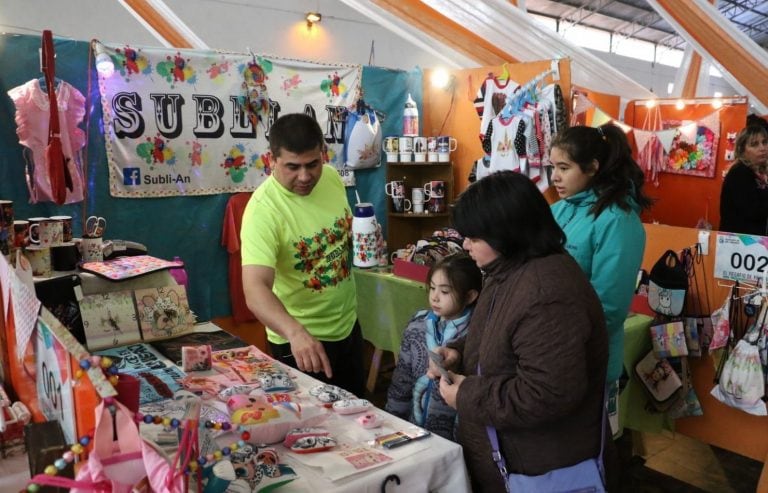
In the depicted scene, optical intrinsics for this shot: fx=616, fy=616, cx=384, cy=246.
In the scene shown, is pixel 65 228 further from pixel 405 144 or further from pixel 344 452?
pixel 405 144

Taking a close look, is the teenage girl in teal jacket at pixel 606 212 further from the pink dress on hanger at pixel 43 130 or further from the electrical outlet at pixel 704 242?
the pink dress on hanger at pixel 43 130

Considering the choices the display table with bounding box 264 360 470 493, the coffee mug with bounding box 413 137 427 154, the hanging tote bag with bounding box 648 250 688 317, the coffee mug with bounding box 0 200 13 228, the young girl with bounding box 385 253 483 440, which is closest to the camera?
the display table with bounding box 264 360 470 493

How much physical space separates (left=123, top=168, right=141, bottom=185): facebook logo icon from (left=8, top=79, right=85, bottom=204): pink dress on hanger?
8.8 inches

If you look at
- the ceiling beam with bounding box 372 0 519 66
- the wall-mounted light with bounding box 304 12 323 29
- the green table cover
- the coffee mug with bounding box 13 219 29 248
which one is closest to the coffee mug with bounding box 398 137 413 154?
the ceiling beam with bounding box 372 0 519 66

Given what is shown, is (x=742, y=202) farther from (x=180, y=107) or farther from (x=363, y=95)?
(x=180, y=107)

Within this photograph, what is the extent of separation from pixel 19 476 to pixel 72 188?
6.71 ft

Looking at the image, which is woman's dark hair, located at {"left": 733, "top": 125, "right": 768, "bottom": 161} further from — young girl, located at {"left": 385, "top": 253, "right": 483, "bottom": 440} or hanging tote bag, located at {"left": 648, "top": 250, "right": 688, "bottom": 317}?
young girl, located at {"left": 385, "top": 253, "right": 483, "bottom": 440}

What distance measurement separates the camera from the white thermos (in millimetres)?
3000

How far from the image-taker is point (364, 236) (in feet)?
10.2

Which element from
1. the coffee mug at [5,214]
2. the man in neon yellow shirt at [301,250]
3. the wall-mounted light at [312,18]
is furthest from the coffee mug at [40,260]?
the wall-mounted light at [312,18]

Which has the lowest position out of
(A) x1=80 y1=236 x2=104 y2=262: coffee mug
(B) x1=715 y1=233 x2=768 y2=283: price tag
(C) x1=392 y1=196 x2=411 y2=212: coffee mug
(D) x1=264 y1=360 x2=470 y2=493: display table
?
(D) x1=264 y1=360 x2=470 y2=493: display table

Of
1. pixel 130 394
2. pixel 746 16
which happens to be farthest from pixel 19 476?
pixel 746 16

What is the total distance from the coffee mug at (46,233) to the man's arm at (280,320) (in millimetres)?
764

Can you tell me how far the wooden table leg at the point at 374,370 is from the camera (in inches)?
146
